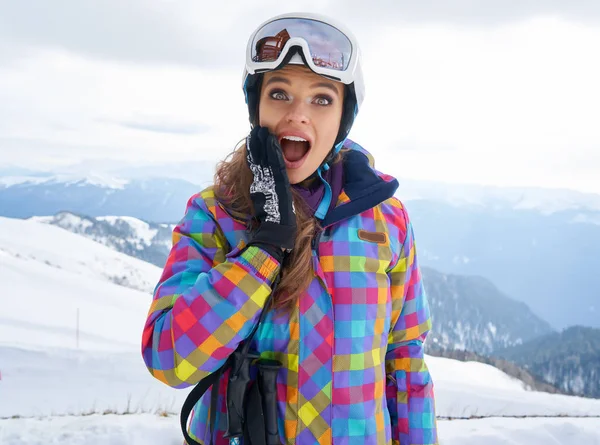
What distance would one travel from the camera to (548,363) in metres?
125

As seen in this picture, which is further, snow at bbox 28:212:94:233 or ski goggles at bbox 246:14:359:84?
snow at bbox 28:212:94:233

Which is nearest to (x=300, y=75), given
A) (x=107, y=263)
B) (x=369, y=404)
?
(x=369, y=404)

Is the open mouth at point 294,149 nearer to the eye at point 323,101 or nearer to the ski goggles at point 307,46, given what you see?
the eye at point 323,101

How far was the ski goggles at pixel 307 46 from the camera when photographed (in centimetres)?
197

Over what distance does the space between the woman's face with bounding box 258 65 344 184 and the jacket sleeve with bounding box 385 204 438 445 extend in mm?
492

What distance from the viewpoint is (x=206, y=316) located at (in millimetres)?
1559

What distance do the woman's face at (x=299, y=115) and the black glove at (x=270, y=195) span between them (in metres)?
0.09

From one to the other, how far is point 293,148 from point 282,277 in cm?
54

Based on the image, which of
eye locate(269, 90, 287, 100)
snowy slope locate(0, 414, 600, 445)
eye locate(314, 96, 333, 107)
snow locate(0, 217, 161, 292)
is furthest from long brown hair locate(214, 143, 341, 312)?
snow locate(0, 217, 161, 292)

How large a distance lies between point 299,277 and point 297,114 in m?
0.64

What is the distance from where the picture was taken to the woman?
63.4 inches

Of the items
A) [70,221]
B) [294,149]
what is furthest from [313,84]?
[70,221]

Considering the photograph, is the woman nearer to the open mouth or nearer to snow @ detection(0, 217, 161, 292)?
the open mouth

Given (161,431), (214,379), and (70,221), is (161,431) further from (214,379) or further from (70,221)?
(70,221)
